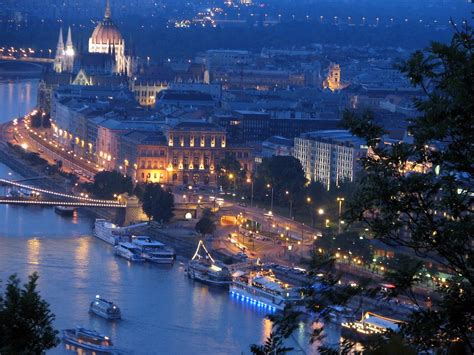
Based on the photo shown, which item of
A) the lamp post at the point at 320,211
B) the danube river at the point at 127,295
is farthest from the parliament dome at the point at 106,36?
the lamp post at the point at 320,211

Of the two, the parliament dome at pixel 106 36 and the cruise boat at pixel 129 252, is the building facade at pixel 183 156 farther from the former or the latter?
the parliament dome at pixel 106 36

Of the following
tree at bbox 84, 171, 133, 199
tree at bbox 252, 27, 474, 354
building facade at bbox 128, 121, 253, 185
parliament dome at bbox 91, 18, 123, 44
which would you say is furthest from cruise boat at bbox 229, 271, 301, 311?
parliament dome at bbox 91, 18, 123, 44

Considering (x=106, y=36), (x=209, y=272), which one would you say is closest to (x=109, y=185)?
(x=209, y=272)

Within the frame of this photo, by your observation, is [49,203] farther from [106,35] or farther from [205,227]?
[106,35]

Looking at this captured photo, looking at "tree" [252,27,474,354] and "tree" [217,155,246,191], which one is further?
"tree" [217,155,246,191]

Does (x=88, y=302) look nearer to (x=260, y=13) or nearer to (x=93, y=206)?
(x=93, y=206)

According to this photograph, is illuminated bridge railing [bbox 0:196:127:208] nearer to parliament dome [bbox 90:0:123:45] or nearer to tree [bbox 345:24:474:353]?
tree [bbox 345:24:474:353]
